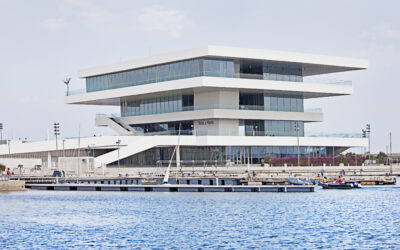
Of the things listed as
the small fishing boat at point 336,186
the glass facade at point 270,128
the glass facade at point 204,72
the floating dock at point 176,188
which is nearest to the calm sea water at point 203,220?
the small fishing boat at point 336,186

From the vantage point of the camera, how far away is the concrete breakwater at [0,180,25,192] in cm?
7838

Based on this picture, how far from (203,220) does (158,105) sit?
198 feet

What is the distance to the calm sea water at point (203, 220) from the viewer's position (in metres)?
42.0

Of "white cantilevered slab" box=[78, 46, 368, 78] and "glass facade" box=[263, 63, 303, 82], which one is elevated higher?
"white cantilevered slab" box=[78, 46, 368, 78]

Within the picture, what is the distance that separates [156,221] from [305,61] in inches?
2338

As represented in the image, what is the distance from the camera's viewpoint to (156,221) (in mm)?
51688

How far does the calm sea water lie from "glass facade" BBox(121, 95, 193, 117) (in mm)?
35917

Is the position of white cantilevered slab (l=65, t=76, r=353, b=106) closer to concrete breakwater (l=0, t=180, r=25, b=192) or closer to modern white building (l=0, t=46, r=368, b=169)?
modern white building (l=0, t=46, r=368, b=169)

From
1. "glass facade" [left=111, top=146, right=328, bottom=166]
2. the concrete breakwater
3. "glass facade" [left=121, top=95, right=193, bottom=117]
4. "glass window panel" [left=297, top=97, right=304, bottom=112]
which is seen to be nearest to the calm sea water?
the concrete breakwater

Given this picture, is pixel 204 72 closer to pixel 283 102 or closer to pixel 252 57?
pixel 252 57

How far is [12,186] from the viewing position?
79500 mm

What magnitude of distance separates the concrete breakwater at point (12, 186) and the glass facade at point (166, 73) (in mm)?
31014

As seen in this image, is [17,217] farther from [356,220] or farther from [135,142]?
[135,142]

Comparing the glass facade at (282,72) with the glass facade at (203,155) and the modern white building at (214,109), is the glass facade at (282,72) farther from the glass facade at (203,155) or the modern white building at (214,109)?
the glass facade at (203,155)
